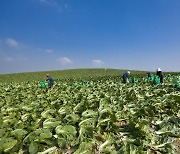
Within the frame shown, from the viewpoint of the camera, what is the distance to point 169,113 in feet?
17.8

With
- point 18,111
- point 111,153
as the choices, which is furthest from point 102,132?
point 18,111

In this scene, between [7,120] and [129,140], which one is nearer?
[129,140]

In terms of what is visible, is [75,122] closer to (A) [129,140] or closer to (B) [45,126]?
(B) [45,126]

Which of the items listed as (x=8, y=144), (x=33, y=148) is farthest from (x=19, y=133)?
(x=33, y=148)

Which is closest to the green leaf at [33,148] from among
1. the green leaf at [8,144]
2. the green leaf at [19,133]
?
the green leaf at [8,144]

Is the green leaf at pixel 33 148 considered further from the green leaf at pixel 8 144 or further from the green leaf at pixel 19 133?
the green leaf at pixel 19 133

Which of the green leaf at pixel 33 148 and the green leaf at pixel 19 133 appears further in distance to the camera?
the green leaf at pixel 19 133

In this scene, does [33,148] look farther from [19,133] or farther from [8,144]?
[19,133]

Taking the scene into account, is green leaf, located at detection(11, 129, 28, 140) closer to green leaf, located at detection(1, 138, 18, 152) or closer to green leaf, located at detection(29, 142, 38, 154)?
green leaf, located at detection(1, 138, 18, 152)

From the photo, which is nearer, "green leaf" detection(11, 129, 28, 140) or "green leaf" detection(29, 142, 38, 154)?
"green leaf" detection(29, 142, 38, 154)

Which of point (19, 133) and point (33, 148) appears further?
point (19, 133)

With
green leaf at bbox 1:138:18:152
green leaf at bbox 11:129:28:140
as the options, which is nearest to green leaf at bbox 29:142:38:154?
green leaf at bbox 1:138:18:152

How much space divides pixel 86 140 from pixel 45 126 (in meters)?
0.84

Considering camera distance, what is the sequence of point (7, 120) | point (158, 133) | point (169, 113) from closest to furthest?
point (158, 133) < point (7, 120) < point (169, 113)
